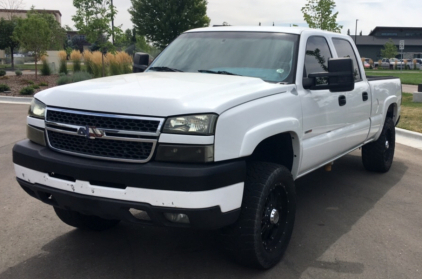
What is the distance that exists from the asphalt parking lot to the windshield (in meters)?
1.52

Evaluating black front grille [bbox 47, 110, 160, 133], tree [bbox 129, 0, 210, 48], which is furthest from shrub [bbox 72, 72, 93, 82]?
tree [bbox 129, 0, 210, 48]

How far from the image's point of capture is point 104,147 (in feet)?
11.3

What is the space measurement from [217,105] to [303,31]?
209 cm

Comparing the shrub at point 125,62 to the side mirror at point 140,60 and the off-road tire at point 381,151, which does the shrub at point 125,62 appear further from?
the side mirror at point 140,60

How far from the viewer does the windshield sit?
457cm

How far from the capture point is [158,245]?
4371 mm

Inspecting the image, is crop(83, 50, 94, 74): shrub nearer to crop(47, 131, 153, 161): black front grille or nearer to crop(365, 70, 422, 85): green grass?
crop(365, 70, 422, 85): green grass

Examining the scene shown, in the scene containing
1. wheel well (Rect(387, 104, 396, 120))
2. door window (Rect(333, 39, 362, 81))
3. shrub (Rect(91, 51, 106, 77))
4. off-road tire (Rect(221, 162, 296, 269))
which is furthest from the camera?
shrub (Rect(91, 51, 106, 77))

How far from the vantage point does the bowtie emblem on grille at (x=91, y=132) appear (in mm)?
3397

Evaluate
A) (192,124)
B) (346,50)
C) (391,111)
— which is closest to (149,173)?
(192,124)

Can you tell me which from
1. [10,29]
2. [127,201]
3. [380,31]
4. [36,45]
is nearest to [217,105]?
[127,201]

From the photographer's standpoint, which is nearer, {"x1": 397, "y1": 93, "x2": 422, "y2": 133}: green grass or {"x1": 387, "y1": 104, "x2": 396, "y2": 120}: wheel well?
{"x1": 387, "y1": 104, "x2": 396, "y2": 120}: wheel well

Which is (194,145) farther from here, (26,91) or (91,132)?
(26,91)

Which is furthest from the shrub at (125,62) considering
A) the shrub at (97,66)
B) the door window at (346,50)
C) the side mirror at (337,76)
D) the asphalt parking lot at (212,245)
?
the side mirror at (337,76)
